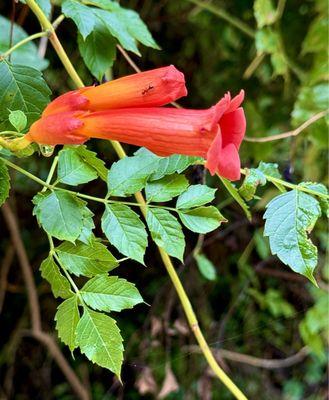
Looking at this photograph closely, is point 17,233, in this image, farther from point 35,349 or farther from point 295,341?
point 295,341

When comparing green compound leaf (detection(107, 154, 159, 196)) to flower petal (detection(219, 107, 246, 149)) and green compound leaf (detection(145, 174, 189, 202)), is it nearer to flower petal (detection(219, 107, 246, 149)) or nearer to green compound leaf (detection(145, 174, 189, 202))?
green compound leaf (detection(145, 174, 189, 202))

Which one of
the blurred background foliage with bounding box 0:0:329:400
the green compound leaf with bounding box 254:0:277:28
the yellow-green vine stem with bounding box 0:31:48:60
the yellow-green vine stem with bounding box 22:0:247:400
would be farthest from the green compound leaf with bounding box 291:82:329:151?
the yellow-green vine stem with bounding box 0:31:48:60

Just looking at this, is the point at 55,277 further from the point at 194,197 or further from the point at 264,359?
the point at 264,359

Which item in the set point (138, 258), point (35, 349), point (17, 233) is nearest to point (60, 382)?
point (35, 349)

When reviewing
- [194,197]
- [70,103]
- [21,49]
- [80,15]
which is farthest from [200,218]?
[21,49]

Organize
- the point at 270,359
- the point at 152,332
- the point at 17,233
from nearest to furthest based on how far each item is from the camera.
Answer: the point at 152,332, the point at 17,233, the point at 270,359

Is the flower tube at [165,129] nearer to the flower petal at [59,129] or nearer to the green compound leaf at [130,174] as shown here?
the flower petal at [59,129]
